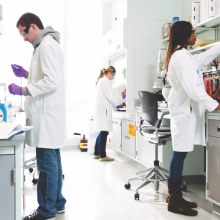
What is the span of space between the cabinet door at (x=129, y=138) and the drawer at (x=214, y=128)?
5.11 ft

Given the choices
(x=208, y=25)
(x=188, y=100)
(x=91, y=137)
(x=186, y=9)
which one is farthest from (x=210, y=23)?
(x=91, y=137)

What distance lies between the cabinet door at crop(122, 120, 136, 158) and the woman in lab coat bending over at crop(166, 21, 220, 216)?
1455 mm

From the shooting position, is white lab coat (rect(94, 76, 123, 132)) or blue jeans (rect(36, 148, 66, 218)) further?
white lab coat (rect(94, 76, 123, 132))

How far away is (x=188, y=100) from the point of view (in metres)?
1.99

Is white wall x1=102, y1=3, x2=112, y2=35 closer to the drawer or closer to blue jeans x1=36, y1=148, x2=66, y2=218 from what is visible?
the drawer

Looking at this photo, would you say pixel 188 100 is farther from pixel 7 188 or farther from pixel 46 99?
pixel 7 188

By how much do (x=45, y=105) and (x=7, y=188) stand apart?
66 cm

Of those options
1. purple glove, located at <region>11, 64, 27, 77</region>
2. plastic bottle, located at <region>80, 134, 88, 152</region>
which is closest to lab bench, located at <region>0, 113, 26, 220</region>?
purple glove, located at <region>11, 64, 27, 77</region>

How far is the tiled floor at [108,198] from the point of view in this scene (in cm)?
204

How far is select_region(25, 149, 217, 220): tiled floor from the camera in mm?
2041

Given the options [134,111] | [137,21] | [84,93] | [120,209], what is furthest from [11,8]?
[120,209]

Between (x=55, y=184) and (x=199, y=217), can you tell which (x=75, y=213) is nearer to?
(x=55, y=184)


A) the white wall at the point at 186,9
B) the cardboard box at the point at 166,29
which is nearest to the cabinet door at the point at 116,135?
the cardboard box at the point at 166,29

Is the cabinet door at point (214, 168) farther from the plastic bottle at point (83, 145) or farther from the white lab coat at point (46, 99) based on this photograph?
the plastic bottle at point (83, 145)
